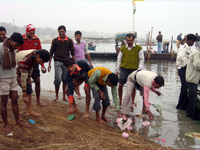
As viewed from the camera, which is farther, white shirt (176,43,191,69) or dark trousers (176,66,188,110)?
dark trousers (176,66,188,110)

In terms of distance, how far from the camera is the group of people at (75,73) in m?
3.33

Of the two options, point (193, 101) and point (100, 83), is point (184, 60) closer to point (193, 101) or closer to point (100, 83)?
point (193, 101)

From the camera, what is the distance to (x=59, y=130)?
3.61m

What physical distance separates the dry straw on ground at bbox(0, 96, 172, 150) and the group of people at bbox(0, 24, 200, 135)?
22cm

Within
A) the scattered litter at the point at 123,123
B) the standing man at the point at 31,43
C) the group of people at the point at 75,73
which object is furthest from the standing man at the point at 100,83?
the standing man at the point at 31,43

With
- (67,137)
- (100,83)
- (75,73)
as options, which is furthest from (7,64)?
(100,83)

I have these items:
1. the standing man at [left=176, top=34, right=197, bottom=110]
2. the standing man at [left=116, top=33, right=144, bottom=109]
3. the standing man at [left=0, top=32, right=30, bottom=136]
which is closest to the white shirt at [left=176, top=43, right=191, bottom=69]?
the standing man at [left=176, top=34, right=197, bottom=110]

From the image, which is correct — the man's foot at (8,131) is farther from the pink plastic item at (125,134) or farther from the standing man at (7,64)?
the pink plastic item at (125,134)

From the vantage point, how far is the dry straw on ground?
3.08 m

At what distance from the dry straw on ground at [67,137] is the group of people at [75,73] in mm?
222

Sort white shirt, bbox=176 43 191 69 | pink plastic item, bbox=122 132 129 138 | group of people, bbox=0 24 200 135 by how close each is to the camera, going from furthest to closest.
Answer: white shirt, bbox=176 43 191 69, pink plastic item, bbox=122 132 129 138, group of people, bbox=0 24 200 135

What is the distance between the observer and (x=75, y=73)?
4.23 metres

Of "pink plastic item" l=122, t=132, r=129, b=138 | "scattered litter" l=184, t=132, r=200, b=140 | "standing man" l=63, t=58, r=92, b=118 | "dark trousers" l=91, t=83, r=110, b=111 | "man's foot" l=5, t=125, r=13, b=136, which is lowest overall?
"scattered litter" l=184, t=132, r=200, b=140

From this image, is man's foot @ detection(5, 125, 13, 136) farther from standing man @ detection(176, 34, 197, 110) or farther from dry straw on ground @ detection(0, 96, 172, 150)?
standing man @ detection(176, 34, 197, 110)
